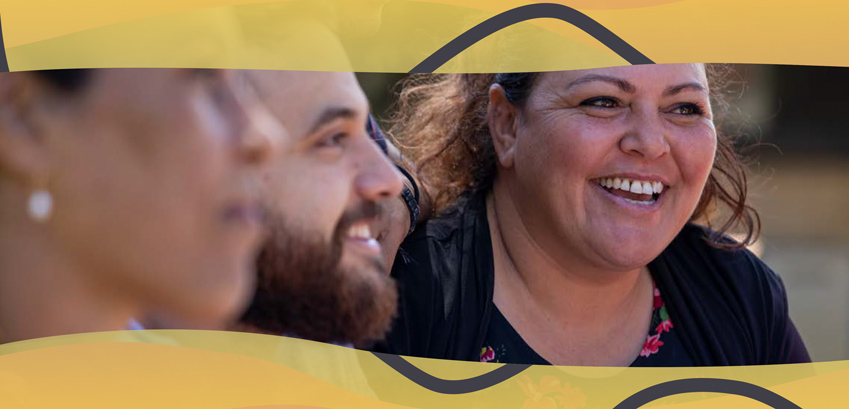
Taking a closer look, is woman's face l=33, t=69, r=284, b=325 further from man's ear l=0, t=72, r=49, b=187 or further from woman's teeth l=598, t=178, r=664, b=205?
woman's teeth l=598, t=178, r=664, b=205

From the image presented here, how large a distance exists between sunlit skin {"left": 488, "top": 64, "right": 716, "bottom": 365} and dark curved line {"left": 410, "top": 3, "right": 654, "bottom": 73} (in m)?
0.06

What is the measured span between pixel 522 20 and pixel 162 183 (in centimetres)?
52

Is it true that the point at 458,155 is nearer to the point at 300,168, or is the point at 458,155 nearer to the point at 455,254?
the point at 455,254

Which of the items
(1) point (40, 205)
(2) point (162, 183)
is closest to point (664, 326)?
(2) point (162, 183)

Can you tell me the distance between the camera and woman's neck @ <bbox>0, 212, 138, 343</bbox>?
2.73 feet

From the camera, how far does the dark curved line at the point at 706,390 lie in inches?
44.6

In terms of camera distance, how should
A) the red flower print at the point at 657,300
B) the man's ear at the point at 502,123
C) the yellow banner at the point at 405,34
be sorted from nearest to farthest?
the yellow banner at the point at 405,34, the man's ear at the point at 502,123, the red flower print at the point at 657,300

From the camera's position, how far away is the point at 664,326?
136 centimetres

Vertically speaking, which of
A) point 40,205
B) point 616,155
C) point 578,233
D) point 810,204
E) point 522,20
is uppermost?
point 810,204

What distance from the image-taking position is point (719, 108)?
4.63 feet

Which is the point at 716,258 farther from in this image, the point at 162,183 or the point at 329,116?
the point at 162,183

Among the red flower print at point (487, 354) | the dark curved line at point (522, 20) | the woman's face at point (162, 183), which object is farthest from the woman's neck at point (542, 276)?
the woman's face at point (162, 183)

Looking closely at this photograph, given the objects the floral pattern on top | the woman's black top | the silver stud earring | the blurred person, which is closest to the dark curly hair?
the blurred person

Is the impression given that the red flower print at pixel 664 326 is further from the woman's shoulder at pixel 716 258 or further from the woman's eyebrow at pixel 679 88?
the woman's eyebrow at pixel 679 88
